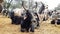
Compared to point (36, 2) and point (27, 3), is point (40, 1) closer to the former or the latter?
point (36, 2)

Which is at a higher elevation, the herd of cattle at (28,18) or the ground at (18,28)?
the herd of cattle at (28,18)

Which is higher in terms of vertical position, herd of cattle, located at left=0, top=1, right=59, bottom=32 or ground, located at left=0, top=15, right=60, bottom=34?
herd of cattle, located at left=0, top=1, right=59, bottom=32

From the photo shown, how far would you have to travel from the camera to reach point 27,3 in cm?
287

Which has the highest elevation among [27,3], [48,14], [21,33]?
[27,3]

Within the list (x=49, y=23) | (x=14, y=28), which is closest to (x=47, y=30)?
(x=49, y=23)

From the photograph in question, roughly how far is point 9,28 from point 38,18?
48cm

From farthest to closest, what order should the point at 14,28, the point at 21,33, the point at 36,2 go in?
the point at 36,2, the point at 14,28, the point at 21,33

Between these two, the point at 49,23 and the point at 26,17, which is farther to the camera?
the point at 49,23

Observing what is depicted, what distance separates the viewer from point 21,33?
267 centimetres

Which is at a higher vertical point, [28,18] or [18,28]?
[28,18]

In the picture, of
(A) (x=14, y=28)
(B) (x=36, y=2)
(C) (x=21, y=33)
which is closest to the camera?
(C) (x=21, y=33)

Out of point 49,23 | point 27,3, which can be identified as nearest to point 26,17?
point 27,3

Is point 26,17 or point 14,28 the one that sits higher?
point 26,17

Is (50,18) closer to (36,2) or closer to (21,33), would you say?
(36,2)
